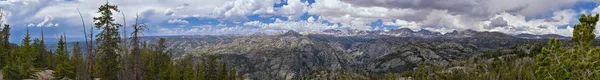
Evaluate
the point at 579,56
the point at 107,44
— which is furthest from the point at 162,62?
the point at 579,56

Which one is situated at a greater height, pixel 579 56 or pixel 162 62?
pixel 579 56

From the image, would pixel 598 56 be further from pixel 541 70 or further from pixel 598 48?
pixel 541 70

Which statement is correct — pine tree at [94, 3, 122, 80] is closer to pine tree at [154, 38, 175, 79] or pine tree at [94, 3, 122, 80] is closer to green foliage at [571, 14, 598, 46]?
pine tree at [154, 38, 175, 79]

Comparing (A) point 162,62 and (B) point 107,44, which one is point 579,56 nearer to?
(B) point 107,44

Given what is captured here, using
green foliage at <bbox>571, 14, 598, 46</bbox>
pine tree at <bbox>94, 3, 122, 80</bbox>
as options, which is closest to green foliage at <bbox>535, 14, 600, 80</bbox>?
green foliage at <bbox>571, 14, 598, 46</bbox>

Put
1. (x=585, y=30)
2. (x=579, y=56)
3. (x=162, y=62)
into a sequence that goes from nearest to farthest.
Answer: (x=585, y=30), (x=579, y=56), (x=162, y=62)

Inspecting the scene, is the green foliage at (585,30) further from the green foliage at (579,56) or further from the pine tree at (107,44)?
the pine tree at (107,44)

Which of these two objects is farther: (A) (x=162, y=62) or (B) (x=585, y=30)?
(A) (x=162, y=62)

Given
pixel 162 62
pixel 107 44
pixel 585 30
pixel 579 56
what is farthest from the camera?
pixel 162 62
